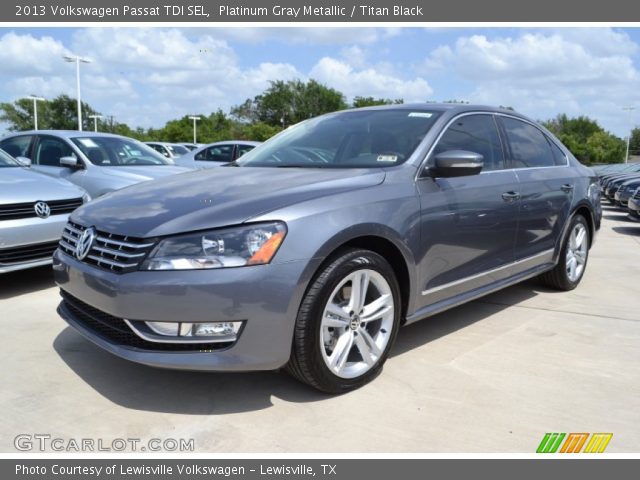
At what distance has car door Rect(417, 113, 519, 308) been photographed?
3271mm

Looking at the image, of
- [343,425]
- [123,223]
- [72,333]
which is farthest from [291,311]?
[72,333]

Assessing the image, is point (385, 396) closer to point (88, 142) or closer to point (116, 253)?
point (116, 253)

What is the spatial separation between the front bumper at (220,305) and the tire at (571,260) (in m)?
3.18

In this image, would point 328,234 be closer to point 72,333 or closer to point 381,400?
point 381,400

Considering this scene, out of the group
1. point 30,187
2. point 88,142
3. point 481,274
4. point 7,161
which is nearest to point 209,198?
point 481,274

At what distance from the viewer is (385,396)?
2895mm

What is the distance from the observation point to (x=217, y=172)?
3637mm

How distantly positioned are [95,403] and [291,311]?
3.74ft

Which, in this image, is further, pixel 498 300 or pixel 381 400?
pixel 498 300

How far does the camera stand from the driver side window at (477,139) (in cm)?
357

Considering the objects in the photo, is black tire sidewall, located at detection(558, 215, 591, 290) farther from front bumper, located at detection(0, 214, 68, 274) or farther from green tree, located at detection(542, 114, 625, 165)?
green tree, located at detection(542, 114, 625, 165)

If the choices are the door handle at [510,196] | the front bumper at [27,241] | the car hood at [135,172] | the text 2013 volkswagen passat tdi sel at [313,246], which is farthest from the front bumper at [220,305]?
the car hood at [135,172]

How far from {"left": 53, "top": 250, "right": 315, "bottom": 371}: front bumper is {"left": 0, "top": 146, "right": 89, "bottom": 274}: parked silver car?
8.20 feet

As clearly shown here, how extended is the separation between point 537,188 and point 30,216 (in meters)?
4.22
